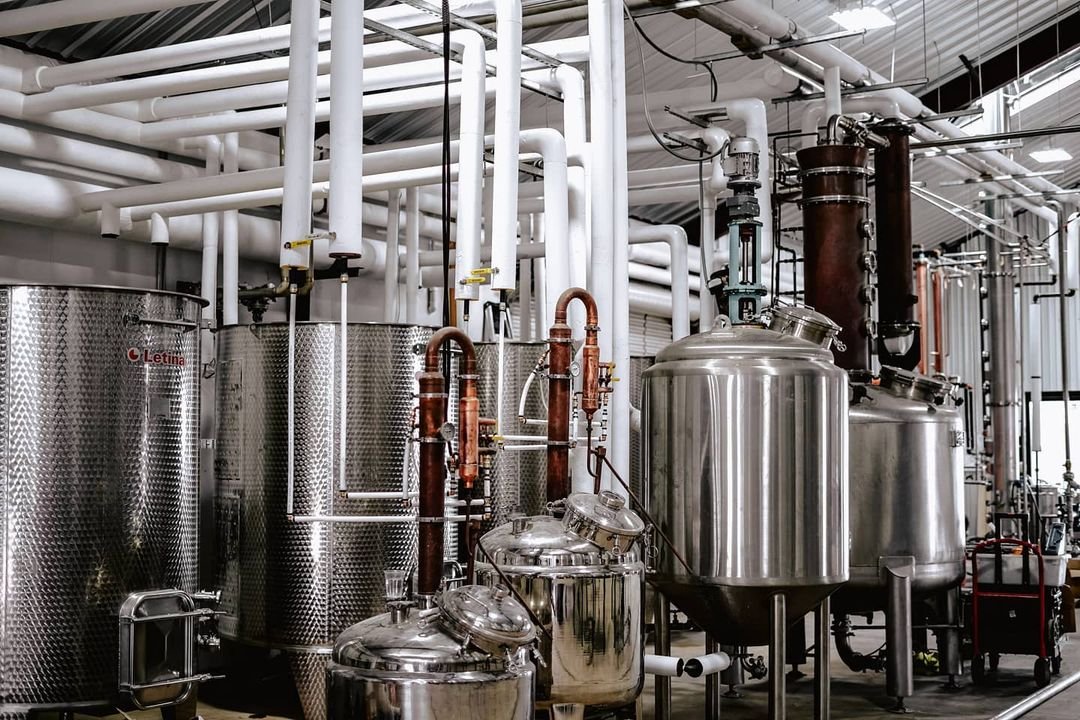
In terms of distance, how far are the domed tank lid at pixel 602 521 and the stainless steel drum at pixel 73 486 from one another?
6.13ft

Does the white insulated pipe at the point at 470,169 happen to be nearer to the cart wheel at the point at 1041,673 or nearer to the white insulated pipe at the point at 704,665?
the white insulated pipe at the point at 704,665

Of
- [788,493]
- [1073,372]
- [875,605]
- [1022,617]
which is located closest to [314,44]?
[788,493]

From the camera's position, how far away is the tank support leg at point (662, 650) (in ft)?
19.1

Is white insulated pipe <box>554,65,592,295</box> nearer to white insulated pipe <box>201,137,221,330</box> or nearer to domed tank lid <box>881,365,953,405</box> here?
domed tank lid <box>881,365,953,405</box>

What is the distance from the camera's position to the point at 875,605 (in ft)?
22.6

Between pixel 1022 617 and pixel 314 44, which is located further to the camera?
pixel 1022 617

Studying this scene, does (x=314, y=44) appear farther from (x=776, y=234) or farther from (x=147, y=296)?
(x=776, y=234)

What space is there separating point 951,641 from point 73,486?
5.37m

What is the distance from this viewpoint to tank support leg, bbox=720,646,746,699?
7.04 meters

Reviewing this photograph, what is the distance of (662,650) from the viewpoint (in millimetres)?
5941

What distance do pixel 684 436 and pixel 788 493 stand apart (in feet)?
1.65

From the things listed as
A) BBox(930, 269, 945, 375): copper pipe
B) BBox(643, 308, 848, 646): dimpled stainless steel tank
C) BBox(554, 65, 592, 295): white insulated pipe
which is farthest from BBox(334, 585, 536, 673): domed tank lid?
BBox(930, 269, 945, 375): copper pipe

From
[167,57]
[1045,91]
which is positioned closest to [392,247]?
[167,57]

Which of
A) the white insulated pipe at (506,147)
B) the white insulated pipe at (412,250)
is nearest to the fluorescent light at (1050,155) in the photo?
the white insulated pipe at (412,250)
